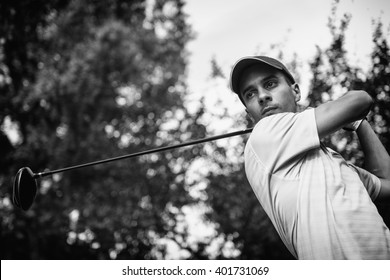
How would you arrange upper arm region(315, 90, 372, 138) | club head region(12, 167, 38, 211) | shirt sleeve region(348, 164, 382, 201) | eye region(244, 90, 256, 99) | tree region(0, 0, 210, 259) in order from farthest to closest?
tree region(0, 0, 210, 259), club head region(12, 167, 38, 211), eye region(244, 90, 256, 99), shirt sleeve region(348, 164, 382, 201), upper arm region(315, 90, 372, 138)

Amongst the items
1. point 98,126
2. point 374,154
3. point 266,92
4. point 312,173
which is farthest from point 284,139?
point 98,126

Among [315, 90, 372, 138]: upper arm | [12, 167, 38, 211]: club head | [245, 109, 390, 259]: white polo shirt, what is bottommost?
[245, 109, 390, 259]: white polo shirt

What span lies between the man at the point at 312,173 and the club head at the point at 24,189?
1887 mm

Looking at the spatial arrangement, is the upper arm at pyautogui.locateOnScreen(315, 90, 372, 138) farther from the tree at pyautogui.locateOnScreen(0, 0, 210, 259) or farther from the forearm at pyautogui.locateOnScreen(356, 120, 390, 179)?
the tree at pyautogui.locateOnScreen(0, 0, 210, 259)

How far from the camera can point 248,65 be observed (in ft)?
6.33

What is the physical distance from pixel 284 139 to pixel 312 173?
0.67ft

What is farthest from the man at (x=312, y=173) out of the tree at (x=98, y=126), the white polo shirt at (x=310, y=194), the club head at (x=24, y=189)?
the tree at (x=98, y=126)

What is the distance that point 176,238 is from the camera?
7.84 m

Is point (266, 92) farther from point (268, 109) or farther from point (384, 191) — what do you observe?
point (384, 191)

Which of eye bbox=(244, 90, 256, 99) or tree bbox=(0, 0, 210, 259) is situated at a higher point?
tree bbox=(0, 0, 210, 259)

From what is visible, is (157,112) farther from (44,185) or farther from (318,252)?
(318,252)

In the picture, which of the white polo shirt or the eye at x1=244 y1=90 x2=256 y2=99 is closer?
the white polo shirt

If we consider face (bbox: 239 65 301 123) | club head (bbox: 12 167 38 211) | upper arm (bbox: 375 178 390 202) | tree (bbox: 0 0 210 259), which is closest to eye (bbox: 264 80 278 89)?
face (bbox: 239 65 301 123)

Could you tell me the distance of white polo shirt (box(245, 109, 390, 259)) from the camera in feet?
4.24
